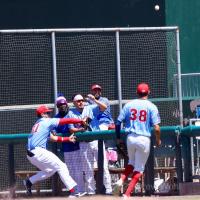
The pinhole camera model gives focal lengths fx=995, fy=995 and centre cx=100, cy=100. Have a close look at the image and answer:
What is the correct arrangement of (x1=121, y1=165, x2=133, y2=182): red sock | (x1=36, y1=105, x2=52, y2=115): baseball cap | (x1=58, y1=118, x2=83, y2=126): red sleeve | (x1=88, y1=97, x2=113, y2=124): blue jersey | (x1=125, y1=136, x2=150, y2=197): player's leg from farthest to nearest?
(x1=88, y1=97, x2=113, y2=124): blue jersey < (x1=36, y1=105, x2=52, y2=115): baseball cap < (x1=58, y1=118, x2=83, y2=126): red sleeve < (x1=121, y1=165, x2=133, y2=182): red sock < (x1=125, y1=136, x2=150, y2=197): player's leg

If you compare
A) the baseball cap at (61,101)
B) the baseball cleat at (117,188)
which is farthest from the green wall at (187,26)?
the baseball cleat at (117,188)

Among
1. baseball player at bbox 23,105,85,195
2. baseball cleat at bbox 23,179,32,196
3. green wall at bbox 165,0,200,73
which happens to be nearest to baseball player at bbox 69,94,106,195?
baseball player at bbox 23,105,85,195

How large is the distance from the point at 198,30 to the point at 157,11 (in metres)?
1.08

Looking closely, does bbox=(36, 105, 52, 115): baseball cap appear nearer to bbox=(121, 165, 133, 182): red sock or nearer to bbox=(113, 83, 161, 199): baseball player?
bbox=(113, 83, 161, 199): baseball player

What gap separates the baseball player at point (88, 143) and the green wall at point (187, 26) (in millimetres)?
5903

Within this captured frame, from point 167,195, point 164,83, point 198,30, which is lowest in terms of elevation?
point 167,195

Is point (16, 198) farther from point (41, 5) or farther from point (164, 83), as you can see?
point (41, 5)

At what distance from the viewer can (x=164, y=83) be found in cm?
1686

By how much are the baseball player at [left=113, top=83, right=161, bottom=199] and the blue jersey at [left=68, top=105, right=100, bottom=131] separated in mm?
1246

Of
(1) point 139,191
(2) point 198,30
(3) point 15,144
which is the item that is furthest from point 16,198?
(2) point 198,30

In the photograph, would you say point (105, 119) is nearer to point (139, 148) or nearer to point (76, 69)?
point (76, 69)

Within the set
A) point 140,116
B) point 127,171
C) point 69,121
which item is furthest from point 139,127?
point 69,121

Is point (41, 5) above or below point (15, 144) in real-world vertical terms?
above

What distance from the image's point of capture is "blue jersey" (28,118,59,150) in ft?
51.8
